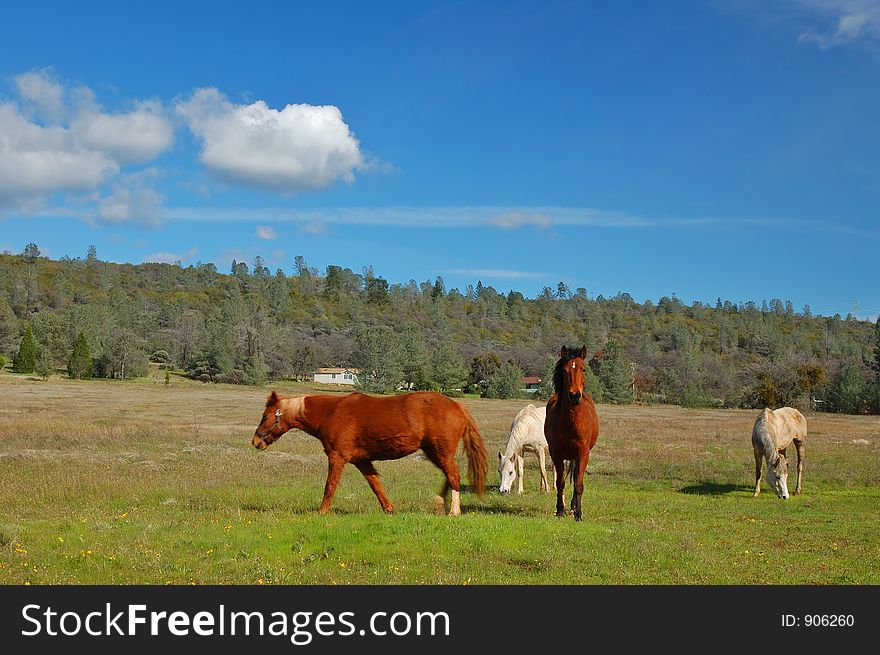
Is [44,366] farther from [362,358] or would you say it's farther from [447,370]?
[447,370]

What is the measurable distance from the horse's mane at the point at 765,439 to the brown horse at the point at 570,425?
23.4ft

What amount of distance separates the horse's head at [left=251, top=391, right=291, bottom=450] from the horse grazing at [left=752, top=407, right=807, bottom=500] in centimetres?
1272

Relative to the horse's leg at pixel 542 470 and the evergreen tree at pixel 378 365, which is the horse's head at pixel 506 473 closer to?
the horse's leg at pixel 542 470

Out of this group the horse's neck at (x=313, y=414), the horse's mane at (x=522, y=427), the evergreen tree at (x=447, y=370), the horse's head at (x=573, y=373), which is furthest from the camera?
the evergreen tree at (x=447, y=370)

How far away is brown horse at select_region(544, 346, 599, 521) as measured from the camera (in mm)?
12078

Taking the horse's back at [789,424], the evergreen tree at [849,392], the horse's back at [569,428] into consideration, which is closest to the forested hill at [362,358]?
the evergreen tree at [849,392]

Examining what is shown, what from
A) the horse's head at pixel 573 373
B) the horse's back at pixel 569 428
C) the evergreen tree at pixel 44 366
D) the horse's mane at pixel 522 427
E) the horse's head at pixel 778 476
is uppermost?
the horse's head at pixel 573 373

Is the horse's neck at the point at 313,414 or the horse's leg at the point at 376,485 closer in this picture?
the horse's leg at the point at 376,485

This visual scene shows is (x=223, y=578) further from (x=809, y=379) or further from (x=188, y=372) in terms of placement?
(x=188, y=372)

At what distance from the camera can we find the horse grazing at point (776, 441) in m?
17.5

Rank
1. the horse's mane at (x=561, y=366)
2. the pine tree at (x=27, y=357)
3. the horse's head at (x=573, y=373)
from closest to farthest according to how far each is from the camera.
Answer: the horse's head at (x=573, y=373)
the horse's mane at (x=561, y=366)
the pine tree at (x=27, y=357)

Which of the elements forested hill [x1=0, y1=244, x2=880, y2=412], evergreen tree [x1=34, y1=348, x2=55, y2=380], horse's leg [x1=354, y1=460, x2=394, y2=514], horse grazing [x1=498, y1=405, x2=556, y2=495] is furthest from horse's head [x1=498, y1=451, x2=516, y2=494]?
evergreen tree [x1=34, y1=348, x2=55, y2=380]

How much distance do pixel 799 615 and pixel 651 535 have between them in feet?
12.0

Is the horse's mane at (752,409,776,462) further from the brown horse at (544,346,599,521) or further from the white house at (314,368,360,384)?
the white house at (314,368,360,384)
